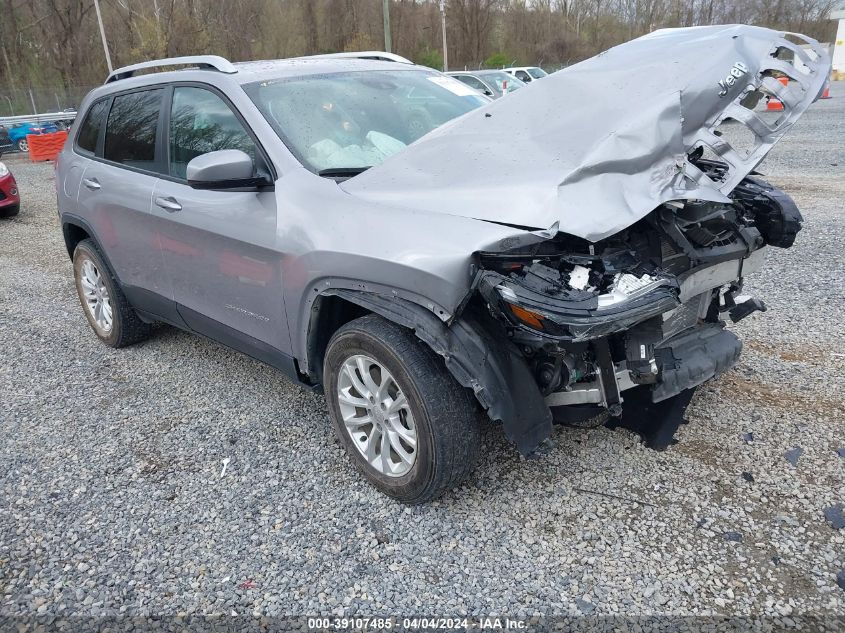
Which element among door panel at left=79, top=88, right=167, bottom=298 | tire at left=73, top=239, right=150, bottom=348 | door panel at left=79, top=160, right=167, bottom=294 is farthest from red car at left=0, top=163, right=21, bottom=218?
door panel at left=79, top=160, right=167, bottom=294

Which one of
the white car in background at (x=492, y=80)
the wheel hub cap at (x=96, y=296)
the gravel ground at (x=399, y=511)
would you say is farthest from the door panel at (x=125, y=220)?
the white car in background at (x=492, y=80)

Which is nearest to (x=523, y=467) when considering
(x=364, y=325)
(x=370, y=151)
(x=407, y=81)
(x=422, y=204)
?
(x=364, y=325)

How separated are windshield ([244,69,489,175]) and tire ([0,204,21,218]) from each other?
9.04 m

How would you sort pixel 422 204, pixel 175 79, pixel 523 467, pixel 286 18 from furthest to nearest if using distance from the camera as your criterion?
1. pixel 286 18
2. pixel 175 79
3. pixel 523 467
4. pixel 422 204

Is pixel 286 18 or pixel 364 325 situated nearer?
pixel 364 325

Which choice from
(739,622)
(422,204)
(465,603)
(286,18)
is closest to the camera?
(739,622)

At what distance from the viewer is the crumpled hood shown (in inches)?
95.2

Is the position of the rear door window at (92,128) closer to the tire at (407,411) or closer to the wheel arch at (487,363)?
the tire at (407,411)

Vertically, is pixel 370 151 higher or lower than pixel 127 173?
higher

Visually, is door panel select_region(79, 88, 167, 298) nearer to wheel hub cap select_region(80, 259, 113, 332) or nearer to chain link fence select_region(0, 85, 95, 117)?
wheel hub cap select_region(80, 259, 113, 332)

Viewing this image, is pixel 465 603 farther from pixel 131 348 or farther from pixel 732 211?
pixel 131 348

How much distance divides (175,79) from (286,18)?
156 ft

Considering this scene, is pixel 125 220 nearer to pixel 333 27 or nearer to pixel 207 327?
pixel 207 327

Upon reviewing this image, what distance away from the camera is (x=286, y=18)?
152ft
